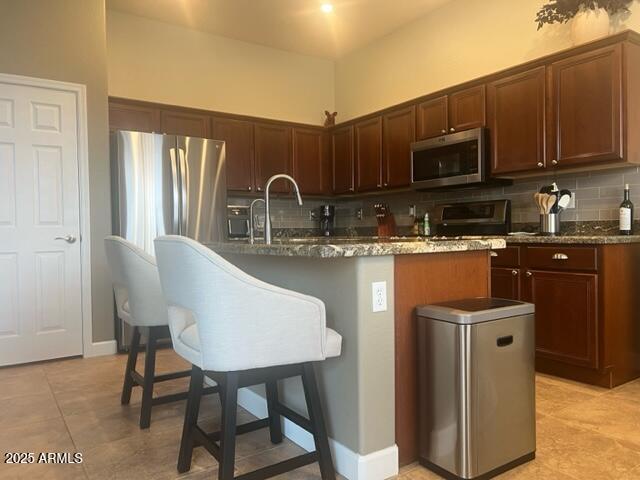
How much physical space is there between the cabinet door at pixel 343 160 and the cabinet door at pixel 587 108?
2.31 m

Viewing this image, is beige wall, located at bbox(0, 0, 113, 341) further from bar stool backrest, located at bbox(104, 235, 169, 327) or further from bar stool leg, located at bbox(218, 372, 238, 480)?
bar stool leg, located at bbox(218, 372, 238, 480)

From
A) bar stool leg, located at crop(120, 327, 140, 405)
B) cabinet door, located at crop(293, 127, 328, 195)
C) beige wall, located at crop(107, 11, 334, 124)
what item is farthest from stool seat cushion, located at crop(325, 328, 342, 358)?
beige wall, located at crop(107, 11, 334, 124)

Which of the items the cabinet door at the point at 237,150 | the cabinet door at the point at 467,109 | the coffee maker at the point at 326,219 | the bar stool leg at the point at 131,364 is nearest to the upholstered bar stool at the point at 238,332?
the bar stool leg at the point at 131,364

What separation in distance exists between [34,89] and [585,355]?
420cm

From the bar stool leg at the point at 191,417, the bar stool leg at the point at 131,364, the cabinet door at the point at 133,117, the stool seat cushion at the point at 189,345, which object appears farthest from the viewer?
the cabinet door at the point at 133,117

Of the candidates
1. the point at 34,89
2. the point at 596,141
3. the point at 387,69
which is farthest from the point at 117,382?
the point at 387,69

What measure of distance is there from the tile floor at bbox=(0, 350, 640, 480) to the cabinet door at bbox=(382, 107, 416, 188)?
2306 millimetres

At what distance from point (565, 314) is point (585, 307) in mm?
134

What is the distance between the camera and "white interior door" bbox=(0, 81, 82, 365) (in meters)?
3.44

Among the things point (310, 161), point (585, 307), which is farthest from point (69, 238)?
point (585, 307)

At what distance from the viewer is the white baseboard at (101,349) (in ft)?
12.2

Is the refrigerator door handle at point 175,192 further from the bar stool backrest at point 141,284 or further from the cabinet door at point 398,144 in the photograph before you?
the cabinet door at point 398,144

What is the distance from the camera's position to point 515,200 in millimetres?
4004

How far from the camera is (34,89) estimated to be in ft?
11.5
